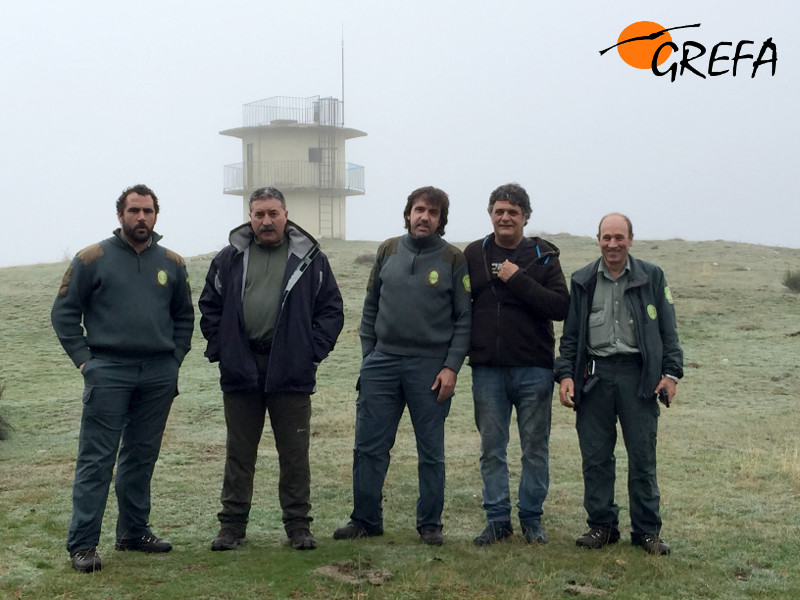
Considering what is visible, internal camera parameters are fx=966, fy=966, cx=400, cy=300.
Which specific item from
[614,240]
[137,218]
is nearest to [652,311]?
[614,240]

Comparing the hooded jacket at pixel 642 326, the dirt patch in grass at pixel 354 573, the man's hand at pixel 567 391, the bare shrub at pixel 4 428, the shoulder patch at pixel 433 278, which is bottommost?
the bare shrub at pixel 4 428

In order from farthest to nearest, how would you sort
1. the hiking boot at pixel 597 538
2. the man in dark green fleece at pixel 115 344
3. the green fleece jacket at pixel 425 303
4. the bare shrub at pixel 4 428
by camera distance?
1. the bare shrub at pixel 4 428
2. the hiking boot at pixel 597 538
3. the green fleece jacket at pixel 425 303
4. the man in dark green fleece at pixel 115 344

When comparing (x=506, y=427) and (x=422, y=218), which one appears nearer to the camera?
(x=422, y=218)

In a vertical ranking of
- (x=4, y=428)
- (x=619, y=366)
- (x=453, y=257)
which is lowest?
(x=4, y=428)

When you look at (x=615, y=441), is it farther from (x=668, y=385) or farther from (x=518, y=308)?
(x=518, y=308)

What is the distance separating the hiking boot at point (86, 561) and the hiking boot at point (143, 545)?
36 centimetres

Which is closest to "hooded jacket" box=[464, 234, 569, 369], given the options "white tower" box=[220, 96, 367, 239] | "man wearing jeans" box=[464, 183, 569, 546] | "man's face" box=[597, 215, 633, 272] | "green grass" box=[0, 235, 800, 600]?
"man wearing jeans" box=[464, 183, 569, 546]

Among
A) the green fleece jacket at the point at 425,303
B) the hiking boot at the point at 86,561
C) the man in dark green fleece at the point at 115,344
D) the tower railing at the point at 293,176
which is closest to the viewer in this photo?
the hiking boot at the point at 86,561

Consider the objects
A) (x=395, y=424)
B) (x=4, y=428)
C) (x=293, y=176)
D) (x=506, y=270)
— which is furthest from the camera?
(x=293, y=176)

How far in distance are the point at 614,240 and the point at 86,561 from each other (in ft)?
12.2

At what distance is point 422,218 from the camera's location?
6.13 metres

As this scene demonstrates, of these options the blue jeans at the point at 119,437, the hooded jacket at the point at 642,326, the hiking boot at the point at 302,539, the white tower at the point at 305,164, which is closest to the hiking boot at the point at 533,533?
the hooded jacket at the point at 642,326

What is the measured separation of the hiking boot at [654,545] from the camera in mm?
6086

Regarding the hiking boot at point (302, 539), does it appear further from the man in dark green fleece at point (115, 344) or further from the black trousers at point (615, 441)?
the black trousers at point (615, 441)
